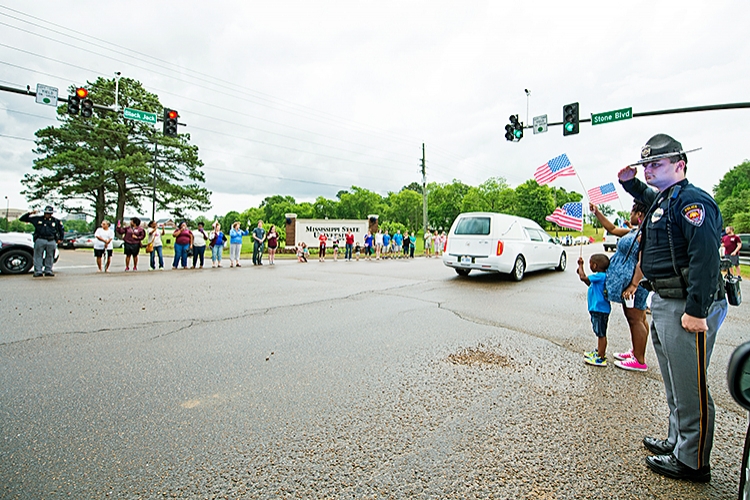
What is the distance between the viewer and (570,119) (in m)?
15.7

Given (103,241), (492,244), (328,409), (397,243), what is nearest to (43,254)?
(103,241)

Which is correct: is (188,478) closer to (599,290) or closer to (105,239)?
(599,290)

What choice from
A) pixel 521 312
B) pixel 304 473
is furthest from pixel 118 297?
pixel 521 312

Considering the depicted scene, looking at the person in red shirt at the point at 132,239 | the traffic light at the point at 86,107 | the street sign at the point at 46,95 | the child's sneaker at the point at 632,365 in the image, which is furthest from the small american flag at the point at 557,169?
the street sign at the point at 46,95

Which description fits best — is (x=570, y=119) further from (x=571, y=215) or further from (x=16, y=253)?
(x=16, y=253)

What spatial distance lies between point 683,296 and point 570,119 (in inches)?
626

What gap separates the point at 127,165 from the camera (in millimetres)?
35000

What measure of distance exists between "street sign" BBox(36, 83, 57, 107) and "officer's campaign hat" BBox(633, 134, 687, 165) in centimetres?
1764

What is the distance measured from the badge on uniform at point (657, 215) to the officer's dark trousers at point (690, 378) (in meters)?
0.48

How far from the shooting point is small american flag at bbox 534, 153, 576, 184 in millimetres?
6716

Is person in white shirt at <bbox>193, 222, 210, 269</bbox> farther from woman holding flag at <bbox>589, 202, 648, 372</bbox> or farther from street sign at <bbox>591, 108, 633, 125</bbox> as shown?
street sign at <bbox>591, 108, 633, 125</bbox>

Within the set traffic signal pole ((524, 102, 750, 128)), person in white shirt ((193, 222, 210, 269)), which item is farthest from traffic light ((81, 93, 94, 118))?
traffic signal pole ((524, 102, 750, 128))

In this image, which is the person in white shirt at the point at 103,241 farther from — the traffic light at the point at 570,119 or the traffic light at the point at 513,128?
the traffic light at the point at 570,119

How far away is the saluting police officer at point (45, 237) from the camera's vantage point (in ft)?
34.0
